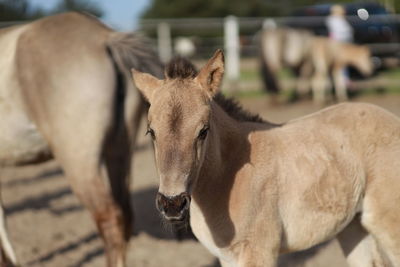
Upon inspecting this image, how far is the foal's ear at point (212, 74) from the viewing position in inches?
109

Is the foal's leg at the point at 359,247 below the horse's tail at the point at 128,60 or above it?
below

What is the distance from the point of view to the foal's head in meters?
2.49

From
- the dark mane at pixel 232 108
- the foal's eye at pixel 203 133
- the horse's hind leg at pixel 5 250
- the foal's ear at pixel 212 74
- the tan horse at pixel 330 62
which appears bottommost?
the tan horse at pixel 330 62

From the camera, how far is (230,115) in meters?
3.26

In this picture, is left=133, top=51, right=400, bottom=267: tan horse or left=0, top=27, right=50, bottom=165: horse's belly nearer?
left=133, top=51, right=400, bottom=267: tan horse

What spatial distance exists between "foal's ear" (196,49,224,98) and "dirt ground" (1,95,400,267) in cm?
216

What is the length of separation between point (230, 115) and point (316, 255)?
1964 millimetres

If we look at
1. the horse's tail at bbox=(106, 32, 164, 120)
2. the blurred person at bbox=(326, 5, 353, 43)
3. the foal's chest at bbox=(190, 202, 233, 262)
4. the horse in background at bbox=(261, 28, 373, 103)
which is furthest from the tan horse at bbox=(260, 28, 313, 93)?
the foal's chest at bbox=(190, 202, 233, 262)

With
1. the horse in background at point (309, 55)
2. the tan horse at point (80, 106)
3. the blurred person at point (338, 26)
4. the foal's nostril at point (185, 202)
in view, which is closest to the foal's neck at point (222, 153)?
the foal's nostril at point (185, 202)

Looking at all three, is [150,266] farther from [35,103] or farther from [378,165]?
[378,165]

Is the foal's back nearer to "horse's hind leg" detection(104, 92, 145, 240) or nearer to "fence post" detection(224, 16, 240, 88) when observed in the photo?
"horse's hind leg" detection(104, 92, 145, 240)

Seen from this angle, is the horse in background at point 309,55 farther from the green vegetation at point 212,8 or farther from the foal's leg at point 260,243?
the green vegetation at point 212,8

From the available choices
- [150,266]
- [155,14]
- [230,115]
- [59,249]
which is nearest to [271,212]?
[230,115]

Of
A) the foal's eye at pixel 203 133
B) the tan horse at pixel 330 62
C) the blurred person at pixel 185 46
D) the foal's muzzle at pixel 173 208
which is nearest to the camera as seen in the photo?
the foal's muzzle at pixel 173 208
